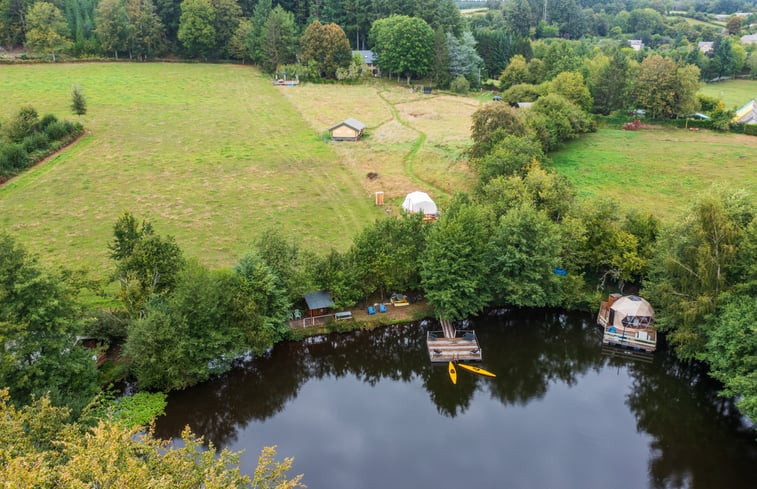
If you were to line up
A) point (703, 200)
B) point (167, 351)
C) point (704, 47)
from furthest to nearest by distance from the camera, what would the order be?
point (704, 47)
point (703, 200)
point (167, 351)

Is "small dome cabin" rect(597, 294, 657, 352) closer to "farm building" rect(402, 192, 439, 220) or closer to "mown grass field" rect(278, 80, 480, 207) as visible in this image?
"farm building" rect(402, 192, 439, 220)

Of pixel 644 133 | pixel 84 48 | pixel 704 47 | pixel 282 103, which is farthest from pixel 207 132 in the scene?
pixel 704 47

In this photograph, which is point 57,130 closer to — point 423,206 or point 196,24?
point 423,206

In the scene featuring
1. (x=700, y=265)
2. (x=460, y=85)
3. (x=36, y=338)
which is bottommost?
(x=36, y=338)

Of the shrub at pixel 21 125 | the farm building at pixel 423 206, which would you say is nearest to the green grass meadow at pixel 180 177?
the farm building at pixel 423 206

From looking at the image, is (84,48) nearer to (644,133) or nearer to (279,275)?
(279,275)

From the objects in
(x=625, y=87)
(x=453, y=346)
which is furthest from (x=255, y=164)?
(x=625, y=87)
